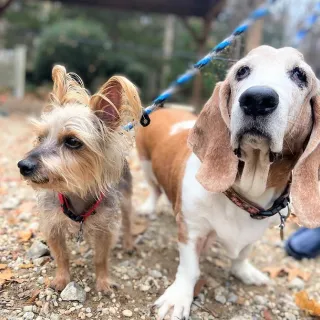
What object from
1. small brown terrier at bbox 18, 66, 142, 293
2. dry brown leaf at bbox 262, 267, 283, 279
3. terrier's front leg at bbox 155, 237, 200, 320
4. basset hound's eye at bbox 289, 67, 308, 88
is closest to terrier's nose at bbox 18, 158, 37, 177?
small brown terrier at bbox 18, 66, 142, 293

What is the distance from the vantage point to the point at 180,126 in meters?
3.71

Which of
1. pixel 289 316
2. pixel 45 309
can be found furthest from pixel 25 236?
pixel 289 316

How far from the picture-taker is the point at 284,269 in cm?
371

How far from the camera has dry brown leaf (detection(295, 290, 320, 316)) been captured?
9.74ft

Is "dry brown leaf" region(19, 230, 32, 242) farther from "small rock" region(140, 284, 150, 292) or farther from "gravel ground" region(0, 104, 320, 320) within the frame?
"small rock" region(140, 284, 150, 292)

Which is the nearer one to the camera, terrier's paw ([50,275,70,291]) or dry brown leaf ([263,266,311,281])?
terrier's paw ([50,275,70,291])

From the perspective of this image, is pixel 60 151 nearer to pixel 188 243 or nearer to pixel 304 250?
pixel 188 243

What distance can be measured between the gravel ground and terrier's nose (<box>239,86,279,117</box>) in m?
1.57

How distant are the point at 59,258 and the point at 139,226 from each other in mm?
1370

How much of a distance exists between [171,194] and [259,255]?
4.14 ft

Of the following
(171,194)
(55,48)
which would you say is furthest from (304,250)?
(55,48)

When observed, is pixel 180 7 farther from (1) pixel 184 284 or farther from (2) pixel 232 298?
(1) pixel 184 284

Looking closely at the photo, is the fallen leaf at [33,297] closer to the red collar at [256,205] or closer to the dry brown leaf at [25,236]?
the dry brown leaf at [25,236]

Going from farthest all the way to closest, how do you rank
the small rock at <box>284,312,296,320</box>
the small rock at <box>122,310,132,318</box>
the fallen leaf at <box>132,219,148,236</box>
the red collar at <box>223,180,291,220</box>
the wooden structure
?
the wooden structure < the fallen leaf at <box>132,219,148,236</box> < the small rock at <box>284,312,296,320</box> < the small rock at <box>122,310,132,318</box> < the red collar at <box>223,180,291,220</box>
